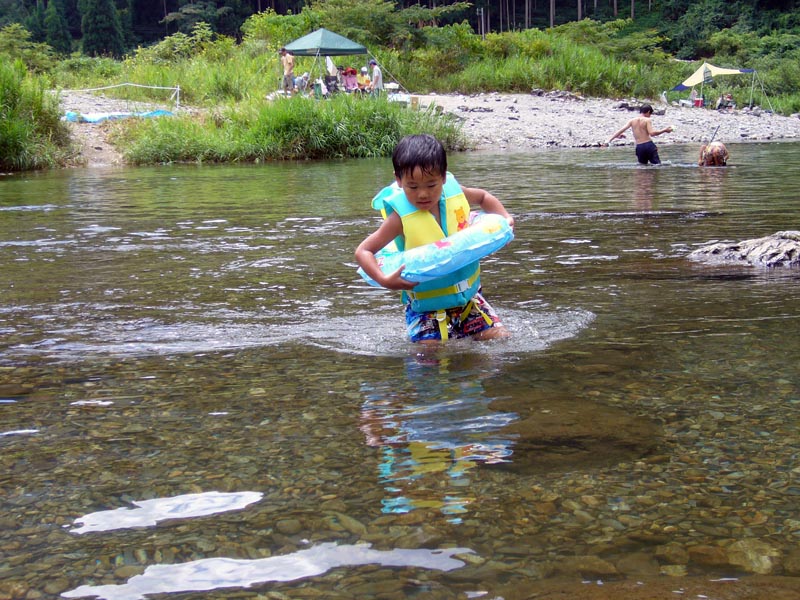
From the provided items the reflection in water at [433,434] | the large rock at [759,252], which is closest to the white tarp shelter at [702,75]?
the large rock at [759,252]

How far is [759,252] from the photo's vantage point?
20.9 feet

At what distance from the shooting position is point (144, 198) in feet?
40.3

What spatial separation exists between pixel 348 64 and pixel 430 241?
2587 cm

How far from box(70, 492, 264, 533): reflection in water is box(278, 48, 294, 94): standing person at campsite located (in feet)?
78.4

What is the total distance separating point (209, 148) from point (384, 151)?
3920 mm

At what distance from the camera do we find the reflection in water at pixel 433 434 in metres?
2.54

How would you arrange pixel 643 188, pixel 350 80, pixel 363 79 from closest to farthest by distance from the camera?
1. pixel 643 188
2. pixel 350 80
3. pixel 363 79

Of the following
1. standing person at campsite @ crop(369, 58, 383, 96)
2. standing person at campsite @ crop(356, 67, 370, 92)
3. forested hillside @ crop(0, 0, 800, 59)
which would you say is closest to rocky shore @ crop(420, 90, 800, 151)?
standing person at campsite @ crop(369, 58, 383, 96)

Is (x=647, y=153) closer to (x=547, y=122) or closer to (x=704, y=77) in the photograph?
(x=547, y=122)

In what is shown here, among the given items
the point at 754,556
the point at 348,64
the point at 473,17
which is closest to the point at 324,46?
the point at 348,64

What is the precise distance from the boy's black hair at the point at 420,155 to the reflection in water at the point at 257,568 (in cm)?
220

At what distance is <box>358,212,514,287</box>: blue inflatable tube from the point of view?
417 cm

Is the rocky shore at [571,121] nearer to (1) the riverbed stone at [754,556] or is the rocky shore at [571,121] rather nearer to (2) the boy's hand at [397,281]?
(2) the boy's hand at [397,281]

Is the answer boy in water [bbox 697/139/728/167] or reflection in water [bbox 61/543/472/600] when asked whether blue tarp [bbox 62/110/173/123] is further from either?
reflection in water [bbox 61/543/472/600]
